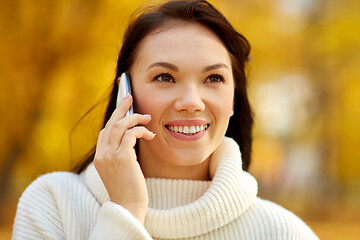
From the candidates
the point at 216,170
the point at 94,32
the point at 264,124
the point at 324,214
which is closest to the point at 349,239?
the point at 324,214

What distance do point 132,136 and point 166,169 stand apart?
446 millimetres

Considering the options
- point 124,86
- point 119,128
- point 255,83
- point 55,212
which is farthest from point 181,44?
point 255,83

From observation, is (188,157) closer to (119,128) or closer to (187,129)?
(187,129)

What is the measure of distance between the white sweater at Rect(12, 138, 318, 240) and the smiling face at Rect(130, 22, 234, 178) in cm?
17

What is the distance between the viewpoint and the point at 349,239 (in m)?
10.7

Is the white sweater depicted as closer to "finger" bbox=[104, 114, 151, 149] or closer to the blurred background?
"finger" bbox=[104, 114, 151, 149]

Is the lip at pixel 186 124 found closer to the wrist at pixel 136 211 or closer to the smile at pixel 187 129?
the smile at pixel 187 129

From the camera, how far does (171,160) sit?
232 centimetres

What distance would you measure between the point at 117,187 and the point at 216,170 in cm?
61

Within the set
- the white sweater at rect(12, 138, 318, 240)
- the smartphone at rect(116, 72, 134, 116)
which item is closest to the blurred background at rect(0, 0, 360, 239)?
the smartphone at rect(116, 72, 134, 116)

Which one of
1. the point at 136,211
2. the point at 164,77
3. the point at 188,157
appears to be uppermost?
the point at 164,77

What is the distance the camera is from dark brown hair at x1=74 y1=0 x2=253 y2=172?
2.43 m

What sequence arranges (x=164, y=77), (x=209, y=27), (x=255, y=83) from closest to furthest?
(x=164, y=77) < (x=209, y=27) < (x=255, y=83)

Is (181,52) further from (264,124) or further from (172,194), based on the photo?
(264,124)
